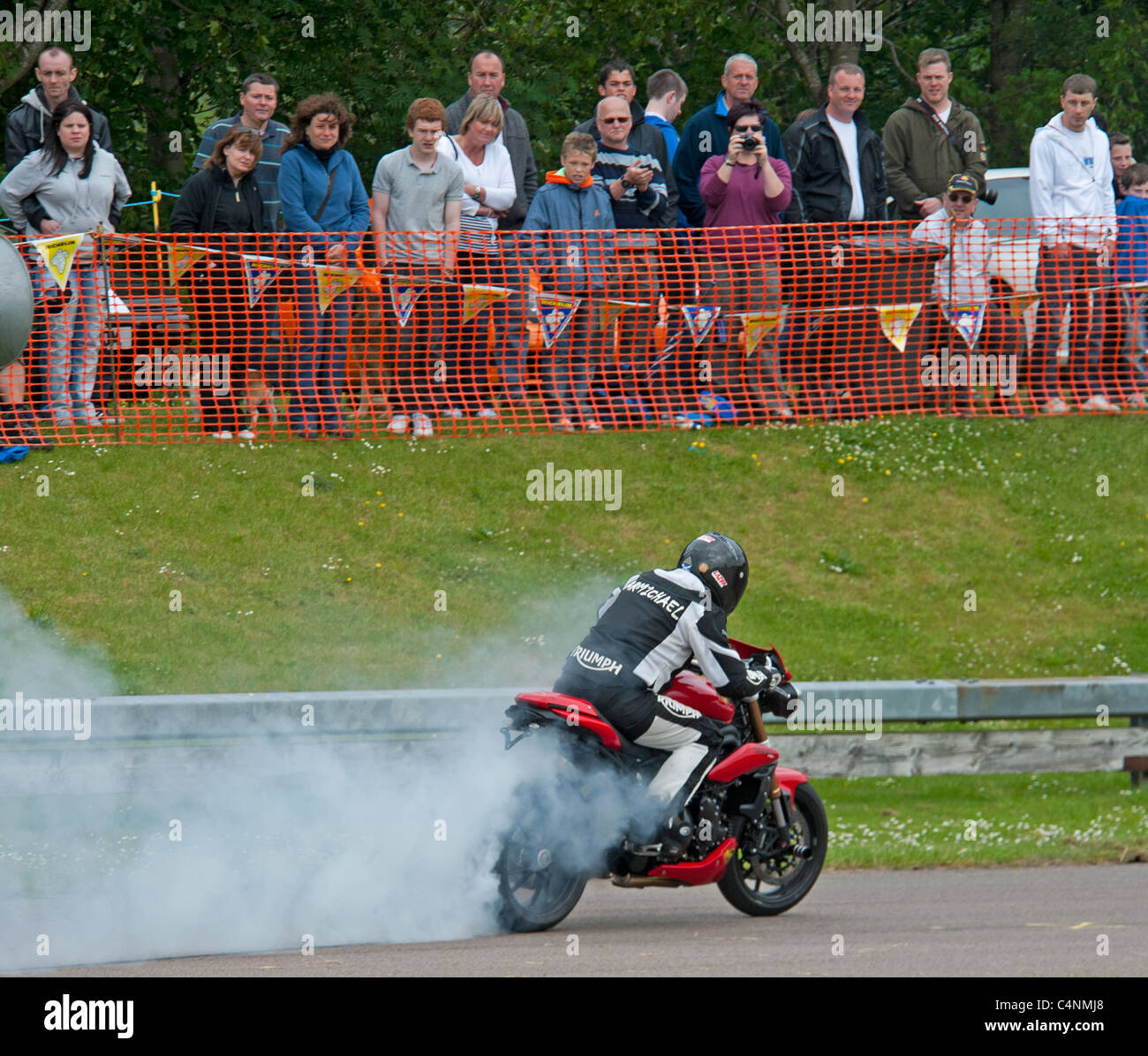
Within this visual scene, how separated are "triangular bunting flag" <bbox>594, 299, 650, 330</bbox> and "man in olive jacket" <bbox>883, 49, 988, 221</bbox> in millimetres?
2514

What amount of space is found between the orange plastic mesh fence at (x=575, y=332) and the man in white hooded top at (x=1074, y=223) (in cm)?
3

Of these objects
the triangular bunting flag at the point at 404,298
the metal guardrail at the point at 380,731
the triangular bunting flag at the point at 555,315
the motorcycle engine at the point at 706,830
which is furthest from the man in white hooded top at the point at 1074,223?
the motorcycle engine at the point at 706,830

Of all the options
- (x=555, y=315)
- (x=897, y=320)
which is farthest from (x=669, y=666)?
(x=897, y=320)

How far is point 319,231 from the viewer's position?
1302 centimetres

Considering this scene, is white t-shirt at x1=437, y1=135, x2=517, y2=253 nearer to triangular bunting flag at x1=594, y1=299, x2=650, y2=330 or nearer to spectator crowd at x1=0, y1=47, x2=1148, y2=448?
spectator crowd at x1=0, y1=47, x2=1148, y2=448

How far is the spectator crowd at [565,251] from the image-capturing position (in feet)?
42.4

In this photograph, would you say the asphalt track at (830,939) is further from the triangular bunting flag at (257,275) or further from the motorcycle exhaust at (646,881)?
the triangular bunting flag at (257,275)

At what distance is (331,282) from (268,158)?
1.28 meters

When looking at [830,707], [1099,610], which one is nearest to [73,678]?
[830,707]

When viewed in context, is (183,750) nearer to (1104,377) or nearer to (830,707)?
(830,707)

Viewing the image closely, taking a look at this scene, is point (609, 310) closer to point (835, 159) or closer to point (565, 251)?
point (565, 251)

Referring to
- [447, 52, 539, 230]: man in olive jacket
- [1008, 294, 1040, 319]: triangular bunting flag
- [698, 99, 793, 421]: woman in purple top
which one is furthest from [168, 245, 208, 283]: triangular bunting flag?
[1008, 294, 1040, 319]: triangular bunting flag

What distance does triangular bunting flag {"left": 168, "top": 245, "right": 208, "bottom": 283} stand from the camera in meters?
13.0

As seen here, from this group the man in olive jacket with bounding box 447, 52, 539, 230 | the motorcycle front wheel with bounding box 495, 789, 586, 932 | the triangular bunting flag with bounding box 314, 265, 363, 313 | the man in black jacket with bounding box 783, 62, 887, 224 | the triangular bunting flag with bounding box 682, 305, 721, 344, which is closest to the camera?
the motorcycle front wheel with bounding box 495, 789, 586, 932
